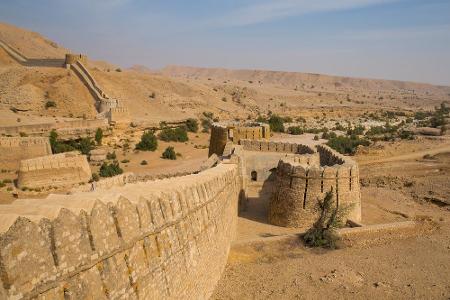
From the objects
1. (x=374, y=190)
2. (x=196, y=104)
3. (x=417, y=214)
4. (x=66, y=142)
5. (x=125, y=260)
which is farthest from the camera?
(x=196, y=104)

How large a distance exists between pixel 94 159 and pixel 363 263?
21592 millimetres

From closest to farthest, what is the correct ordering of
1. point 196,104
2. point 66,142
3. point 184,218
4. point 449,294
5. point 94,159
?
point 184,218, point 449,294, point 94,159, point 66,142, point 196,104

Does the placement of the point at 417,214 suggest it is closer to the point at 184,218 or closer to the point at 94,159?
the point at 184,218

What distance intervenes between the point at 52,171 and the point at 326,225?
13460 millimetres

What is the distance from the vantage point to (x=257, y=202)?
17453 mm

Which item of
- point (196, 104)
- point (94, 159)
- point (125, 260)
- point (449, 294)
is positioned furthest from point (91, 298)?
point (196, 104)

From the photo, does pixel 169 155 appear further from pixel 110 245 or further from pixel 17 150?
pixel 110 245

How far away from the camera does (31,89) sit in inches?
1672

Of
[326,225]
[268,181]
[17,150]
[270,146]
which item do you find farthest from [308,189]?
[17,150]

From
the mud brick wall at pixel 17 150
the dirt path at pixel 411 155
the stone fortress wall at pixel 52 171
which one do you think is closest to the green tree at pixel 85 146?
the mud brick wall at pixel 17 150

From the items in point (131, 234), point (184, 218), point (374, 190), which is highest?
point (131, 234)

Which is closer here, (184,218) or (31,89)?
(184,218)

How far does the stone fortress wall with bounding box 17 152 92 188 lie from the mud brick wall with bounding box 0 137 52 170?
11.8 feet

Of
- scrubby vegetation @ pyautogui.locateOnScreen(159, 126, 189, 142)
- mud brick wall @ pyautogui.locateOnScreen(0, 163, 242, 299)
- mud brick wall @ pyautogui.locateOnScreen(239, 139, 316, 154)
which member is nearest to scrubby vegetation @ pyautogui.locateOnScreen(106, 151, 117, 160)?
scrubby vegetation @ pyautogui.locateOnScreen(159, 126, 189, 142)
